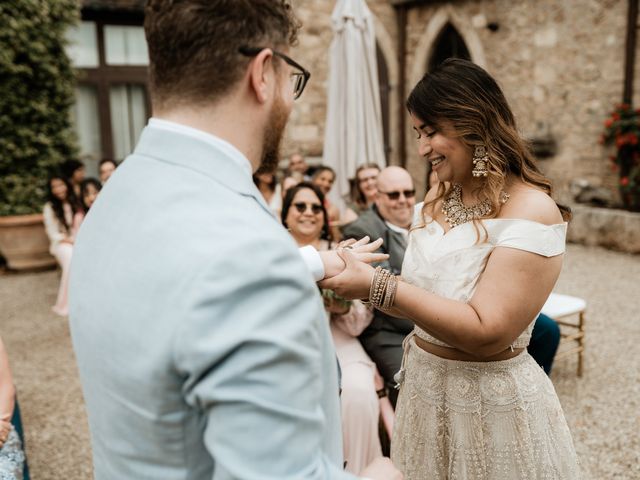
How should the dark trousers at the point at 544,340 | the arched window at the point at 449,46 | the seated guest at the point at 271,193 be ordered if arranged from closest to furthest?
the dark trousers at the point at 544,340, the seated guest at the point at 271,193, the arched window at the point at 449,46

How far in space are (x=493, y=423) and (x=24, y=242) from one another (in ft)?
26.9

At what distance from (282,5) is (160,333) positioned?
58 centimetres

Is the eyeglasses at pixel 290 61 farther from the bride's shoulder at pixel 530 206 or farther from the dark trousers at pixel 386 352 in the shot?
the dark trousers at pixel 386 352

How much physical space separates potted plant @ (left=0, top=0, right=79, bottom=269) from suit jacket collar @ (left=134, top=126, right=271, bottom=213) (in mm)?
8320

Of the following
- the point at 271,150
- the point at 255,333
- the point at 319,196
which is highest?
the point at 271,150

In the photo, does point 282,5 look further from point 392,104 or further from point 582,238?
point 392,104

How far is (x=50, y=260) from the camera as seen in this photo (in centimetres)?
882

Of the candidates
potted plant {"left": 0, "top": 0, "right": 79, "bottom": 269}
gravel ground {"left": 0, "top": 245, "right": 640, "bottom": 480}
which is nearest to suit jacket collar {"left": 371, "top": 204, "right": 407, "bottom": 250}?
gravel ground {"left": 0, "top": 245, "right": 640, "bottom": 480}

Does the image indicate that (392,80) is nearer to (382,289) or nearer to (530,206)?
(530,206)

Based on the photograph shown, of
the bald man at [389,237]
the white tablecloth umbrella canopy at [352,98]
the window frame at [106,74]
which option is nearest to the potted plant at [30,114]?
the window frame at [106,74]

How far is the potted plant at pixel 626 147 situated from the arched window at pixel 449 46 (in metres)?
3.89

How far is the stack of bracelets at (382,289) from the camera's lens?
5.57ft

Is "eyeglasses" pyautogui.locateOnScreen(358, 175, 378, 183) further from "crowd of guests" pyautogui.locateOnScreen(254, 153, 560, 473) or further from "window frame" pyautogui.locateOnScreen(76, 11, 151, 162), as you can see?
"window frame" pyautogui.locateOnScreen(76, 11, 151, 162)

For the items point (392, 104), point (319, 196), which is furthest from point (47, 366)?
point (392, 104)
